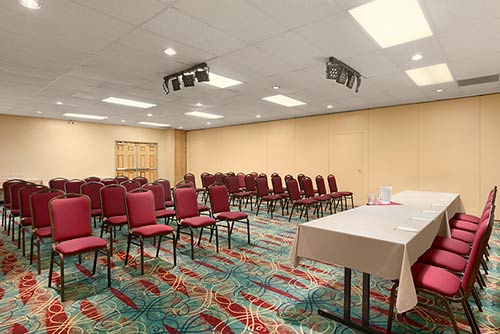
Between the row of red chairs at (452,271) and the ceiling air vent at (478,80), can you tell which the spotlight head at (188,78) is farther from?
the ceiling air vent at (478,80)

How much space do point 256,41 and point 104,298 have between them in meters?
3.46

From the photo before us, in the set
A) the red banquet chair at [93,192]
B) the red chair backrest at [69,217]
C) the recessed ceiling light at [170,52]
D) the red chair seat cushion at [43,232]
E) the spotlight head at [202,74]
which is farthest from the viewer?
the red banquet chair at [93,192]

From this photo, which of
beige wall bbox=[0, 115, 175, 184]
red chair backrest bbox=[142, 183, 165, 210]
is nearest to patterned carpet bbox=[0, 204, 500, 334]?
red chair backrest bbox=[142, 183, 165, 210]

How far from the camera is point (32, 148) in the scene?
9.98 m

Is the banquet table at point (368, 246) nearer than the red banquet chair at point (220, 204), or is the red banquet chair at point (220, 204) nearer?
the banquet table at point (368, 246)

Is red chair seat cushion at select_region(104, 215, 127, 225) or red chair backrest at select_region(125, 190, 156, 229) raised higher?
red chair backrest at select_region(125, 190, 156, 229)

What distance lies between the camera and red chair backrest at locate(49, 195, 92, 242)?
3.16 m

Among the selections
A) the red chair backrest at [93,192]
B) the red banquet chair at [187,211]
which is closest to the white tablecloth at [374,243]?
the red banquet chair at [187,211]

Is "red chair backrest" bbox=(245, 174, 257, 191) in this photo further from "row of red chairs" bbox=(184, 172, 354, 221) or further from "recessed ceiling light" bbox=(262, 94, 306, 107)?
"recessed ceiling light" bbox=(262, 94, 306, 107)

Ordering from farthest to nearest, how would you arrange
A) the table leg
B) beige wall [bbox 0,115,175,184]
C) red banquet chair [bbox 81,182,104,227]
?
beige wall [bbox 0,115,175,184]
red banquet chair [bbox 81,182,104,227]
the table leg

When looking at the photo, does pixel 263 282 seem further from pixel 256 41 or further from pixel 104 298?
pixel 256 41

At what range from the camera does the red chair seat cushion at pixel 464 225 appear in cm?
386

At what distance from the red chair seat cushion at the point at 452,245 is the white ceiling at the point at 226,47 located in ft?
7.98

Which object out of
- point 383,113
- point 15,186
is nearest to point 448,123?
point 383,113
